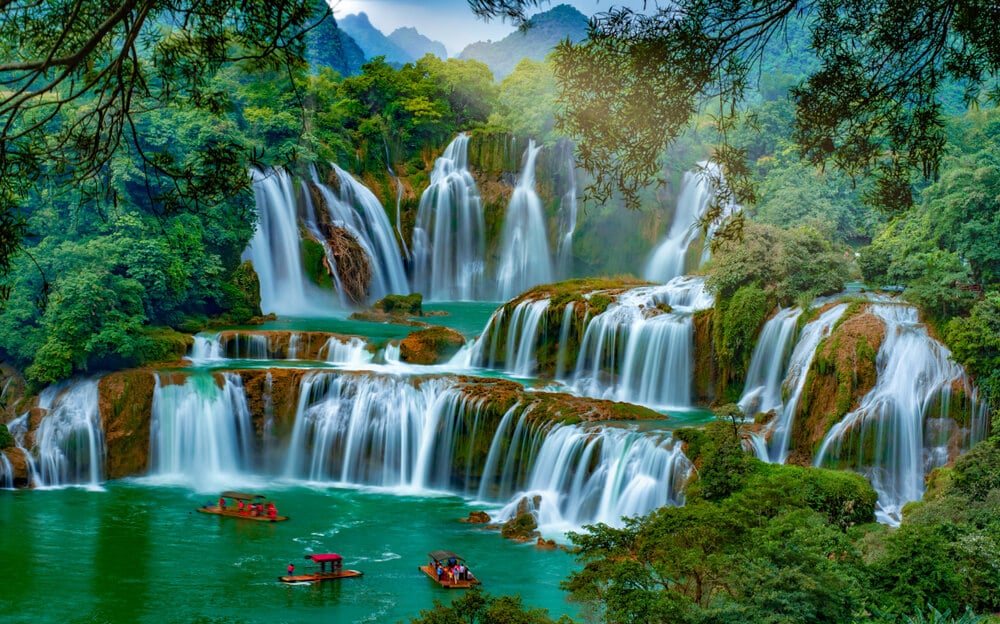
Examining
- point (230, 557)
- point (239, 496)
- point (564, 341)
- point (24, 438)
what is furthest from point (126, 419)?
point (564, 341)

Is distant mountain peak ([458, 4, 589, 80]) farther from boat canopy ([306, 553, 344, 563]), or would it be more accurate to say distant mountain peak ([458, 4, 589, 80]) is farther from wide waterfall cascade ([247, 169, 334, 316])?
boat canopy ([306, 553, 344, 563])

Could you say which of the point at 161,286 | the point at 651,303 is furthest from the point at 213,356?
the point at 651,303

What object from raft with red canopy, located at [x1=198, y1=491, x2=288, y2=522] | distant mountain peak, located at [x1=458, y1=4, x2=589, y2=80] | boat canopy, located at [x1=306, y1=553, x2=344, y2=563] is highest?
distant mountain peak, located at [x1=458, y1=4, x2=589, y2=80]

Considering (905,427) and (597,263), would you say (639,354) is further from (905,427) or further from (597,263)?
(597,263)

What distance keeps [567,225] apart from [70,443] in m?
19.9

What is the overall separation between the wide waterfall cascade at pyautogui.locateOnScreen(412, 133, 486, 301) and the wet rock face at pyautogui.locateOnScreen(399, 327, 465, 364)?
10582 millimetres

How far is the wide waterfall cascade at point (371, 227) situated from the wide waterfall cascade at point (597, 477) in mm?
15038

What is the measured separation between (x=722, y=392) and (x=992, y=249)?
521 cm

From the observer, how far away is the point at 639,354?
1878 centimetres

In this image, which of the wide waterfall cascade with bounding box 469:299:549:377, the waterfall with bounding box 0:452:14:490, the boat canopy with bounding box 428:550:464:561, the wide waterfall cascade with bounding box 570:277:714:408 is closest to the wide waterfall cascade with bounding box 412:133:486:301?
the wide waterfall cascade with bounding box 469:299:549:377

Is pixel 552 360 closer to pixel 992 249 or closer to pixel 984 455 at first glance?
pixel 992 249

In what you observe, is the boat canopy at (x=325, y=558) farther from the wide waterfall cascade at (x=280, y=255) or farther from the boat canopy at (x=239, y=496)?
the wide waterfall cascade at (x=280, y=255)

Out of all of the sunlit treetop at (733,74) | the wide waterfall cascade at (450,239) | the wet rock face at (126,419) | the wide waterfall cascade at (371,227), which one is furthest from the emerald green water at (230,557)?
the wide waterfall cascade at (450,239)

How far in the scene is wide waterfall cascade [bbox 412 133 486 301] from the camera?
3191 centimetres
